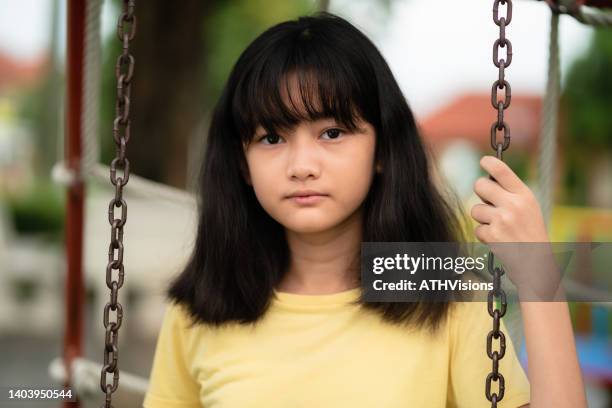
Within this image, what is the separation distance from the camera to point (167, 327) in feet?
4.74

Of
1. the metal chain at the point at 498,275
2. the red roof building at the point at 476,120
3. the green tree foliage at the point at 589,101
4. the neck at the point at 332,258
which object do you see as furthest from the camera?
the green tree foliage at the point at 589,101

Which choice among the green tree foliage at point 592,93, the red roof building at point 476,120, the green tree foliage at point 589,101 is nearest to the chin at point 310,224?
the red roof building at point 476,120

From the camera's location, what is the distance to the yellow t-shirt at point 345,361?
48.5 inches

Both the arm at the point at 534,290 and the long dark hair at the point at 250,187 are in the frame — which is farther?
the long dark hair at the point at 250,187

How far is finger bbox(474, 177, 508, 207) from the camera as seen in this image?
1.12m

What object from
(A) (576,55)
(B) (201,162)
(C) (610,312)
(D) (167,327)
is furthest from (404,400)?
(A) (576,55)

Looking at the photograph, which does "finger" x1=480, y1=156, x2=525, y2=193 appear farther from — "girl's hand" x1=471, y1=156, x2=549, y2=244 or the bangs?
the bangs

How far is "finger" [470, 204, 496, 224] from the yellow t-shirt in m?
0.19

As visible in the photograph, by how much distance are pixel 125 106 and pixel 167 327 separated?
422 mm

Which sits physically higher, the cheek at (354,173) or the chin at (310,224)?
the cheek at (354,173)

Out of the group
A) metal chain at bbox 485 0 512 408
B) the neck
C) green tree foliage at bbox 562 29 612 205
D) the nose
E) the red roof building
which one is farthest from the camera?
green tree foliage at bbox 562 29 612 205

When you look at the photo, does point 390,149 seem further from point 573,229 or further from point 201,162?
point 573,229

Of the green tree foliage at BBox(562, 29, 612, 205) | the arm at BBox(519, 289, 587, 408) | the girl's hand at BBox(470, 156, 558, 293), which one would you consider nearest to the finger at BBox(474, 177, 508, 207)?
the girl's hand at BBox(470, 156, 558, 293)

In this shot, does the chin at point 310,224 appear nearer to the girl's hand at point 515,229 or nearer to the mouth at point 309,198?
the mouth at point 309,198
